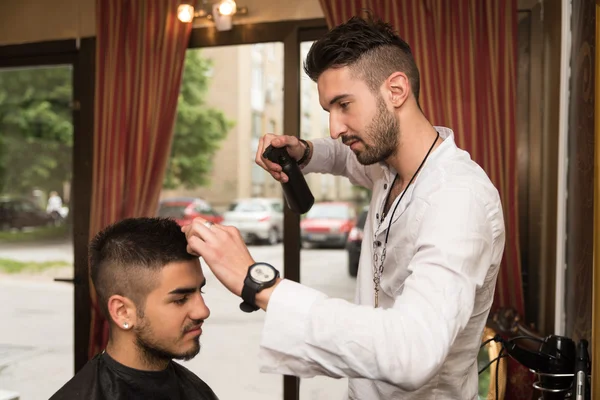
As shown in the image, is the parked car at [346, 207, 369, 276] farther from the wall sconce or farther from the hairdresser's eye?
the hairdresser's eye

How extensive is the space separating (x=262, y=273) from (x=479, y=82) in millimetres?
2026

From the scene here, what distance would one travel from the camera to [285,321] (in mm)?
974

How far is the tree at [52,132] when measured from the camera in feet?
14.0

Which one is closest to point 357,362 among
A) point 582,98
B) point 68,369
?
point 582,98

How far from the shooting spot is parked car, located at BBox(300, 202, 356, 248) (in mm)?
3590

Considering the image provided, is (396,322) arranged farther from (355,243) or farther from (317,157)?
(355,243)

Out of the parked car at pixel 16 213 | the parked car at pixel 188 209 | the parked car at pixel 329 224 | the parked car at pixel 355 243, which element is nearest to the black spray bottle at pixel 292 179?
the parked car at pixel 355 243

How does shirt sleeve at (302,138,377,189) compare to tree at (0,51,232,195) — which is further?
tree at (0,51,232,195)

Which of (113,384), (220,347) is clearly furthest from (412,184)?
(220,347)

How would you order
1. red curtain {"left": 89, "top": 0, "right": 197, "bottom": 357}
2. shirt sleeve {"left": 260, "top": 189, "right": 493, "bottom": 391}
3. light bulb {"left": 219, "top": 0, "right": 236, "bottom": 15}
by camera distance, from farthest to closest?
red curtain {"left": 89, "top": 0, "right": 197, "bottom": 357} < light bulb {"left": 219, "top": 0, "right": 236, "bottom": 15} < shirt sleeve {"left": 260, "top": 189, "right": 493, "bottom": 391}

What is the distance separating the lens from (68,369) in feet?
12.3

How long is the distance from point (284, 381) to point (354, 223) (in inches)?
40.1

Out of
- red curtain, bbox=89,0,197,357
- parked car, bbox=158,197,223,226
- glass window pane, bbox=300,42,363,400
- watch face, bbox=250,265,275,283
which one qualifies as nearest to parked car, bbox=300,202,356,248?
glass window pane, bbox=300,42,363,400

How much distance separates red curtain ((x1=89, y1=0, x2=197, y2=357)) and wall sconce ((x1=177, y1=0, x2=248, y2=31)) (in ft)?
0.21
